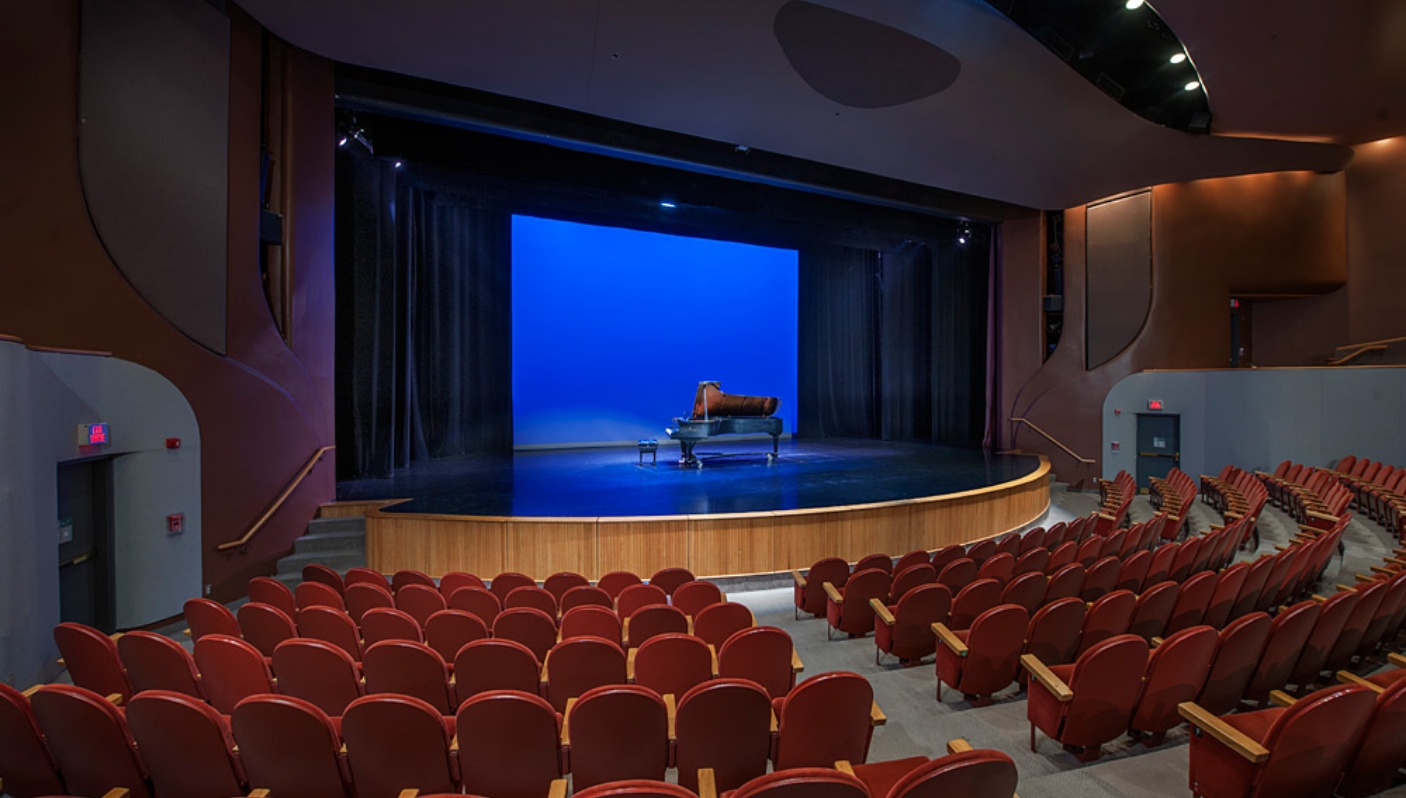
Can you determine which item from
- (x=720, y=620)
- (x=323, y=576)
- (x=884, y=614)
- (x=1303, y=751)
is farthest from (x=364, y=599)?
(x=1303, y=751)

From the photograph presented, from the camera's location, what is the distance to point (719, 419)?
10.7 meters

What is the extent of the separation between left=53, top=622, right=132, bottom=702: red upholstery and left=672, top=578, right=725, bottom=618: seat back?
2.89 m

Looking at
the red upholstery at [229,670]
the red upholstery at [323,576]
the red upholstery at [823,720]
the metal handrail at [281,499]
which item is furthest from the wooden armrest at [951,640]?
the metal handrail at [281,499]

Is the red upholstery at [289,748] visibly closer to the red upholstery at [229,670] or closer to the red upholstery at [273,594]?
the red upholstery at [229,670]

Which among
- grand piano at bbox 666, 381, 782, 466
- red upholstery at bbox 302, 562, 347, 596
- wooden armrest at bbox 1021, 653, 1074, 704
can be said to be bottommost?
red upholstery at bbox 302, 562, 347, 596

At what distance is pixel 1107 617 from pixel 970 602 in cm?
71

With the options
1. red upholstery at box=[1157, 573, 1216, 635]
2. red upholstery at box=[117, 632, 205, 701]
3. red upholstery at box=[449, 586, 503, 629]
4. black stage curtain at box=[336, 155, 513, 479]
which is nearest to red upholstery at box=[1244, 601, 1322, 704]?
red upholstery at box=[1157, 573, 1216, 635]

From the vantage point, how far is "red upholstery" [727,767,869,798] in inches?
55.9

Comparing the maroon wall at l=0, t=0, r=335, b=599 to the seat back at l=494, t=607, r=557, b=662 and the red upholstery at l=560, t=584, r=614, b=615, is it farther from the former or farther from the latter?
the seat back at l=494, t=607, r=557, b=662

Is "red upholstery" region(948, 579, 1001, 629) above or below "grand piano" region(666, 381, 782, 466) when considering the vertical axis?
below

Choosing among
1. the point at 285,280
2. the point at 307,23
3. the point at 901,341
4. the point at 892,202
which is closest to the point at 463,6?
the point at 307,23

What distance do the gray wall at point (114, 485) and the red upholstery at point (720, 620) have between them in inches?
156

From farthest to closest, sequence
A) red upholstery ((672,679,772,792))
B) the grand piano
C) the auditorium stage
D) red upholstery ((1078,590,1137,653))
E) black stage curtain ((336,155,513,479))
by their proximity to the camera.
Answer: the grand piano < black stage curtain ((336,155,513,479)) < the auditorium stage < red upholstery ((1078,590,1137,653)) < red upholstery ((672,679,772,792))

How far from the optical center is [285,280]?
673 cm
